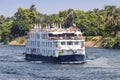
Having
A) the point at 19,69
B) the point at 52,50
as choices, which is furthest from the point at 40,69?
the point at 52,50

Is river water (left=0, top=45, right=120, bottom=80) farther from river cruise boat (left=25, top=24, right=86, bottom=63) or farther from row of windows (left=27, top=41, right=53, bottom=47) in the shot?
row of windows (left=27, top=41, right=53, bottom=47)

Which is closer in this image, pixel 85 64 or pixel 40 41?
pixel 85 64

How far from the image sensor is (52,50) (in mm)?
122188

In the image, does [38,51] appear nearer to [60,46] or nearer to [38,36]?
Result: [38,36]

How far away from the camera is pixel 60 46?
120 meters

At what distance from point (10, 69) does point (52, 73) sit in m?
12.9

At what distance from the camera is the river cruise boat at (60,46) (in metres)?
119

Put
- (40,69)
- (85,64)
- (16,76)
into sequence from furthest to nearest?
(85,64), (40,69), (16,76)

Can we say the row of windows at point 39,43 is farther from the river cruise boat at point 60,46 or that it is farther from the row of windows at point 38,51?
the row of windows at point 38,51

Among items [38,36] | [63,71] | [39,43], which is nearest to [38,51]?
[39,43]

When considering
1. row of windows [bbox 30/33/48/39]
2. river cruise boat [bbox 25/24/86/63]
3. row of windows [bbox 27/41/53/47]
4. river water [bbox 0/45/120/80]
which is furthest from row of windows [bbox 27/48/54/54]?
river water [bbox 0/45/120/80]

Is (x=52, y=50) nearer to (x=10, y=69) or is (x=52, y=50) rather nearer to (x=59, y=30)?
(x=59, y=30)

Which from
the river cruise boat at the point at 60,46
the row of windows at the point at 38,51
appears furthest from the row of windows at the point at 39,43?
the row of windows at the point at 38,51

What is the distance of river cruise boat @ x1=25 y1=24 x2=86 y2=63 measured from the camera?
119 meters
